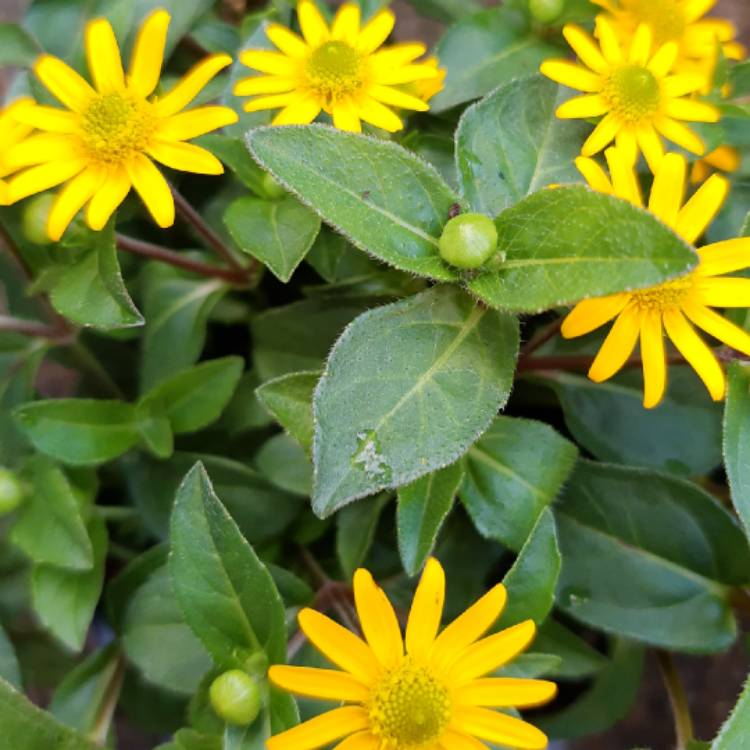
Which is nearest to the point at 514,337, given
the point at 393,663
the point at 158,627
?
the point at 393,663

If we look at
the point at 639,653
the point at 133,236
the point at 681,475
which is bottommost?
the point at 639,653

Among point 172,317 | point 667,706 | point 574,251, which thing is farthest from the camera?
point 667,706

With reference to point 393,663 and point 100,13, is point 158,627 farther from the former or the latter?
point 100,13

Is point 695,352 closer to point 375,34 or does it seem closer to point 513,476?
point 513,476

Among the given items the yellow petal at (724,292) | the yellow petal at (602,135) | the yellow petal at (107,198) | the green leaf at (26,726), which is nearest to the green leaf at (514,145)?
the yellow petal at (602,135)

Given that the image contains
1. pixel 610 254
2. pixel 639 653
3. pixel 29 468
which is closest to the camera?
pixel 610 254

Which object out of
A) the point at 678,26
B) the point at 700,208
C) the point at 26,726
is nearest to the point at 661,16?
the point at 678,26

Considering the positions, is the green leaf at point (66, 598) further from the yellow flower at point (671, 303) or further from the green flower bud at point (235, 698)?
the yellow flower at point (671, 303)
